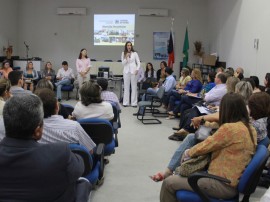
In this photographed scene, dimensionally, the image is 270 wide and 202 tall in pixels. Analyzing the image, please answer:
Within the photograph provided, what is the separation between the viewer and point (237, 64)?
7.98m

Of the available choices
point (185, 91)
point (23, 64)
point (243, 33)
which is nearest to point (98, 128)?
point (185, 91)

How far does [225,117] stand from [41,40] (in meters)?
11.2

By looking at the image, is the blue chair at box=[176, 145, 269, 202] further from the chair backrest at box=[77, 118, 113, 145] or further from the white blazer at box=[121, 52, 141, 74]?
the white blazer at box=[121, 52, 141, 74]

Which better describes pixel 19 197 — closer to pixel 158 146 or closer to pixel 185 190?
pixel 185 190

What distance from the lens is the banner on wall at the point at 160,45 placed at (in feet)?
39.7

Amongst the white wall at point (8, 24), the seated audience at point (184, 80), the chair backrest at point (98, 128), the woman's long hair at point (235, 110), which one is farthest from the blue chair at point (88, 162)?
the white wall at point (8, 24)

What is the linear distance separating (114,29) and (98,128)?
930cm

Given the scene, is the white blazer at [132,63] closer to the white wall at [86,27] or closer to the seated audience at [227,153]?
the white wall at [86,27]

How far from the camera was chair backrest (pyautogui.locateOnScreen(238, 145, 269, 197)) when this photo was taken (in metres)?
2.09

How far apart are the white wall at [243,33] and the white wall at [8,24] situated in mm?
7314

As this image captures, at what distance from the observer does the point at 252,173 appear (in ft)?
6.84

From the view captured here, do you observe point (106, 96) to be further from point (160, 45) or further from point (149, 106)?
point (160, 45)

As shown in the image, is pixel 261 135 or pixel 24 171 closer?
pixel 24 171

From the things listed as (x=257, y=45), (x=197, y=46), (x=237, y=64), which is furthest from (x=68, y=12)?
(x=257, y=45)
